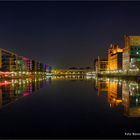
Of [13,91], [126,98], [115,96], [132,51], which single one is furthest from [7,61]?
[126,98]

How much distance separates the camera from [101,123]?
47.6 feet

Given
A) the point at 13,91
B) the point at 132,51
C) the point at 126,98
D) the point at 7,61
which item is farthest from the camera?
the point at 7,61

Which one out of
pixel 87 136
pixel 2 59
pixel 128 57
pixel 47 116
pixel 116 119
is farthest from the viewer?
pixel 2 59

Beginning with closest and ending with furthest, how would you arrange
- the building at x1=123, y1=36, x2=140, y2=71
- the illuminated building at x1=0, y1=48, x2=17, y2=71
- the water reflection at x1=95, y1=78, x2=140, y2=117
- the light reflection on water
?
the water reflection at x1=95, y1=78, x2=140, y2=117
the light reflection on water
the building at x1=123, y1=36, x2=140, y2=71
the illuminated building at x1=0, y1=48, x2=17, y2=71

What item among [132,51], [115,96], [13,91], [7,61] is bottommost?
[115,96]

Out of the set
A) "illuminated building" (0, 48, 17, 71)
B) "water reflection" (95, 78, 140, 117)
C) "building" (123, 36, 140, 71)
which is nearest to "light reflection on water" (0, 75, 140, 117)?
"water reflection" (95, 78, 140, 117)

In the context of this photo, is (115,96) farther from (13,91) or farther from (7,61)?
(7,61)

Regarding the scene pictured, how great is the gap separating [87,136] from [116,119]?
14.9 ft

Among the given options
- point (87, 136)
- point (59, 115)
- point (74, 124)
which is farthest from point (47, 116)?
point (87, 136)

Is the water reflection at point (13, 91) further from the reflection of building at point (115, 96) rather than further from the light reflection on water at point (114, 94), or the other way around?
the reflection of building at point (115, 96)

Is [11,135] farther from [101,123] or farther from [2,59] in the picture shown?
[2,59]

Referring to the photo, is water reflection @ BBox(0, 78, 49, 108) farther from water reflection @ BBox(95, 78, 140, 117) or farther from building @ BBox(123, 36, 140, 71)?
building @ BBox(123, 36, 140, 71)

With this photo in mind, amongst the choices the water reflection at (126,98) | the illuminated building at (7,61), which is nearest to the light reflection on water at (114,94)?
the water reflection at (126,98)

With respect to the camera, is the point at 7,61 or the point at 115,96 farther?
the point at 7,61
